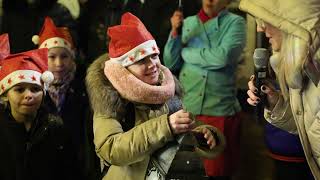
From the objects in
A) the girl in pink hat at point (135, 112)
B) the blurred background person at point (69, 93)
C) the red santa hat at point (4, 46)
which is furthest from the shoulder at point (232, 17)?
the red santa hat at point (4, 46)

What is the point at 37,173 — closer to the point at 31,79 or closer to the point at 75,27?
the point at 31,79

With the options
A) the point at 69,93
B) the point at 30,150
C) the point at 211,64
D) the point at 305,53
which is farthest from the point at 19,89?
the point at 305,53

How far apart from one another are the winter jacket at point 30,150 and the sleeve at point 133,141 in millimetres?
410

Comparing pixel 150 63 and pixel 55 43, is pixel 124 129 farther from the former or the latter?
pixel 55 43

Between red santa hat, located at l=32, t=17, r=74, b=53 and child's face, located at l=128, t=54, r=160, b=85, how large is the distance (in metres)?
0.82

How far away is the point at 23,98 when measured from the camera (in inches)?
78.4

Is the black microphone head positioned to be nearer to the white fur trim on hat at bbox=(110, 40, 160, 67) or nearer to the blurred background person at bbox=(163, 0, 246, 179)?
the white fur trim on hat at bbox=(110, 40, 160, 67)

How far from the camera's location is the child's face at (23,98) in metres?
1.99

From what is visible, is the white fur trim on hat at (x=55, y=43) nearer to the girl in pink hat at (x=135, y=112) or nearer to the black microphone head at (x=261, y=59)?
the girl in pink hat at (x=135, y=112)

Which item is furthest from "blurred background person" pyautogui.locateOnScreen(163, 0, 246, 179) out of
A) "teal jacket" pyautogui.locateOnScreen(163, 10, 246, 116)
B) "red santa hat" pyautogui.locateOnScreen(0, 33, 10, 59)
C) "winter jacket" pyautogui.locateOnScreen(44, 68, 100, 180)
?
"red santa hat" pyautogui.locateOnScreen(0, 33, 10, 59)

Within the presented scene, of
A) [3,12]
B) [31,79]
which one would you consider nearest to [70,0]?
[3,12]

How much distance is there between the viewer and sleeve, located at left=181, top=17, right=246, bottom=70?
2.29 m

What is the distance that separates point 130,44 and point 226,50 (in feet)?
2.18

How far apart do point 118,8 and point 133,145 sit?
104 cm
